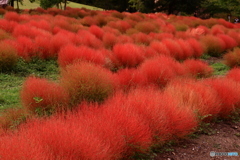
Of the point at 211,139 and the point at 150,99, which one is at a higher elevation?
the point at 150,99

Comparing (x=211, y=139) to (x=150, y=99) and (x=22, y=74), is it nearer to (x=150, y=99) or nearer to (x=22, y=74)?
(x=150, y=99)

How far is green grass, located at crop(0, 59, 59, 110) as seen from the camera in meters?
4.63

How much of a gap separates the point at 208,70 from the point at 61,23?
647 centimetres

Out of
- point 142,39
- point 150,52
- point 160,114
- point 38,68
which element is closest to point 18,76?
point 38,68

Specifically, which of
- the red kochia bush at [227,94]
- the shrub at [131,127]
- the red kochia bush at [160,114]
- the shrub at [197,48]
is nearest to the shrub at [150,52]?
the shrub at [197,48]

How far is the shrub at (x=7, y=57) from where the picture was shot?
6.04 metres

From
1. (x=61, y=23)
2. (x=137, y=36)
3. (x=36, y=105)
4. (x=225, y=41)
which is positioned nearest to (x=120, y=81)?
(x=36, y=105)

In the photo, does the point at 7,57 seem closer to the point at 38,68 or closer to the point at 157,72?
the point at 38,68

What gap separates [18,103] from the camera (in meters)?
4.51

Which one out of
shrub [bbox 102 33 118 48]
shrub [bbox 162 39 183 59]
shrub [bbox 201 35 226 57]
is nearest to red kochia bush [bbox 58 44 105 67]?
shrub [bbox 102 33 118 48]

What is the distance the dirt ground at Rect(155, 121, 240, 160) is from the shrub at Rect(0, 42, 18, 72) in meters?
4.33

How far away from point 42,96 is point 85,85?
68 centimetres

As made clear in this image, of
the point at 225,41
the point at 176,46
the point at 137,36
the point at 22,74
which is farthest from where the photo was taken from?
the point at 225,41

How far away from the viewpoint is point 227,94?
4895 millimetres
